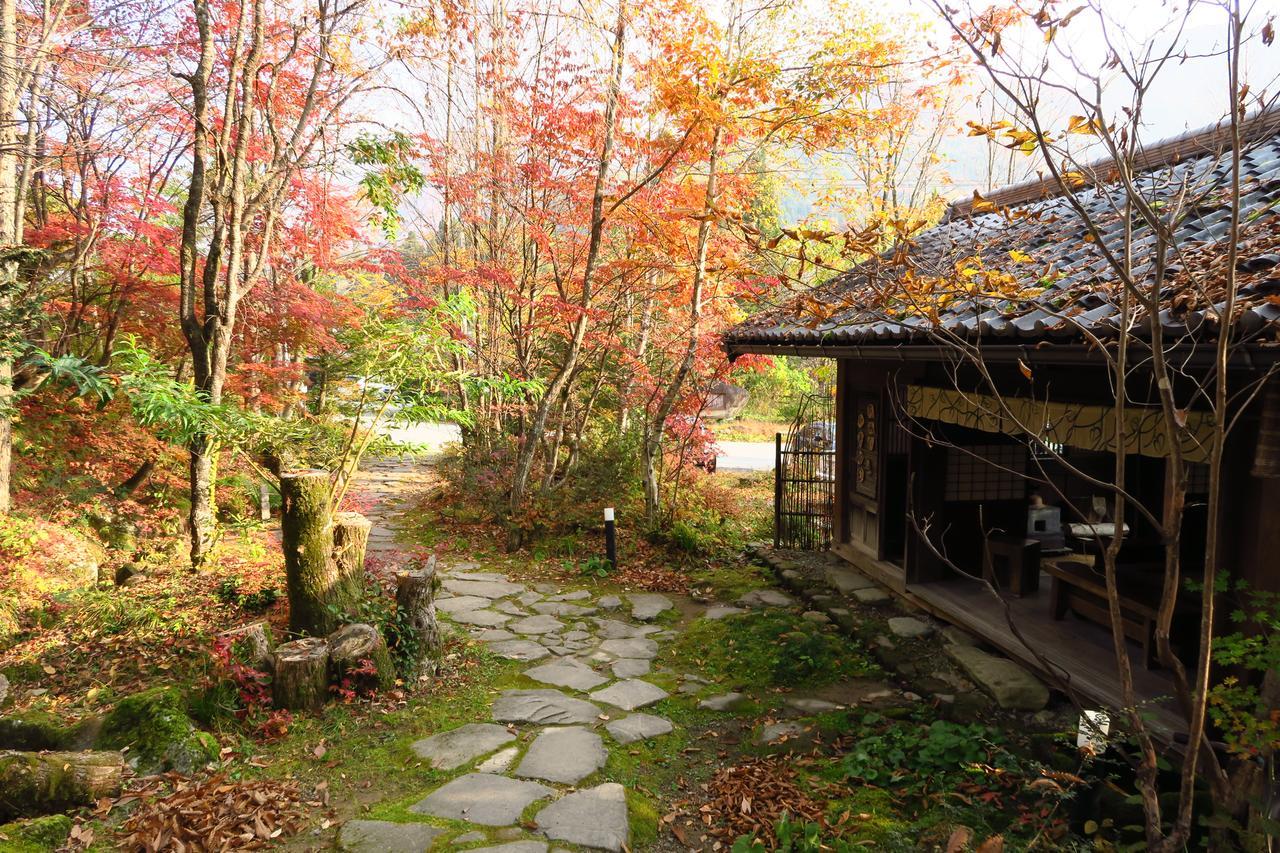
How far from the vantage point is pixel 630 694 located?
5969 mm

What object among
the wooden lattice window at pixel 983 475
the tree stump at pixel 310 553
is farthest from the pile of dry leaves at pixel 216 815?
the wooden lattice window at pixel 983 475

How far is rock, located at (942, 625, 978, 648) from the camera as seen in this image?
6.06 metres

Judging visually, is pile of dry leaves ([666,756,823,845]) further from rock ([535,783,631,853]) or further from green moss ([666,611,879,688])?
green moss ([666,611,879,688])

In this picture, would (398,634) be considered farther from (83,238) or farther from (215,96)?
(215,96)

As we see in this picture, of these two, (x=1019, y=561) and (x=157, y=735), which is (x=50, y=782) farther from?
(x=1019, y=561)

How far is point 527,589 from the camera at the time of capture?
28.8ft

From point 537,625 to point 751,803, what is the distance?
3675 millimetres

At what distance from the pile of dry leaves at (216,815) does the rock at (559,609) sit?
3800mm

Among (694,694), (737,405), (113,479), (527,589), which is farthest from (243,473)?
(737,405)

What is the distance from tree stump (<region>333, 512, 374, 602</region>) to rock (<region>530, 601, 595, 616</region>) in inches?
90.9

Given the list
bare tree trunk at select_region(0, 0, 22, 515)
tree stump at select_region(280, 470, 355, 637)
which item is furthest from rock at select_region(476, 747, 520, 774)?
bare tree trunk at select_region(0, 0, 22, 515)

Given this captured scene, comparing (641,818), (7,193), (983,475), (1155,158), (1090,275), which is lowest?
(641,818)

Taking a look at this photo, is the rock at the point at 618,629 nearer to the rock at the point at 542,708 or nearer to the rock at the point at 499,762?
the rock at the point at 542,708

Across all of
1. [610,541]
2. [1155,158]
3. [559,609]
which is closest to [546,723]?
[559,609]
